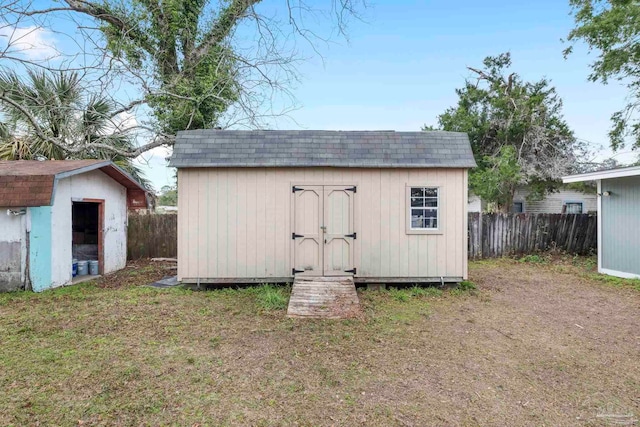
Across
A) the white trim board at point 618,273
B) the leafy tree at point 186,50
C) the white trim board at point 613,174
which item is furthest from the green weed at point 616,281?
the leafy tree at point 186,50

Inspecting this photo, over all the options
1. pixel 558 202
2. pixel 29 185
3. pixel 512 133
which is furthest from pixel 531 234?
pixel 29 185

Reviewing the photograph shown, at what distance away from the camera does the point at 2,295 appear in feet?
20.6

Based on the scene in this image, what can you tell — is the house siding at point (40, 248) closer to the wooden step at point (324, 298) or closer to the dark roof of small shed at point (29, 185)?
the dark roof of small shed at point (29, 185)

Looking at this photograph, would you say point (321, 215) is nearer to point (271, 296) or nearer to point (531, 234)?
point (271, 296)

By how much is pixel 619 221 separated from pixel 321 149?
748 cm

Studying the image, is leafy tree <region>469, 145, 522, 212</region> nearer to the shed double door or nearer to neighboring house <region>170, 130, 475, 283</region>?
neighboring house <region>170, 130, 475, 283</region>

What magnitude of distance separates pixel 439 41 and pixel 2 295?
13596 millimetres

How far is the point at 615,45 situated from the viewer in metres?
12.4

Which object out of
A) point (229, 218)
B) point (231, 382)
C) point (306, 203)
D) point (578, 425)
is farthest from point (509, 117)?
point (231, 382)

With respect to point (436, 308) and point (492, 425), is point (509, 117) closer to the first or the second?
point (436, 308)

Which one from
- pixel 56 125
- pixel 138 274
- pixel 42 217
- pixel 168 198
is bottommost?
pixel 138 274

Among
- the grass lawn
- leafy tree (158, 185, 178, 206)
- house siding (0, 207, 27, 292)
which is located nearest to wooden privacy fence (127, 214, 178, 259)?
house siding (0, 207, 27, 292)

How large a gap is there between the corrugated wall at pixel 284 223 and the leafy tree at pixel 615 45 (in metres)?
10.5

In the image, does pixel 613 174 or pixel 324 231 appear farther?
pixel 613 174
